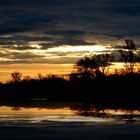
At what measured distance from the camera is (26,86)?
148375 millimetres

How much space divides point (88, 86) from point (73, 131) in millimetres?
82188

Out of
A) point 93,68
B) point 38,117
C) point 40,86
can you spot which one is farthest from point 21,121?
point 40,86

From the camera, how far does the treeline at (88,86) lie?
336 feet

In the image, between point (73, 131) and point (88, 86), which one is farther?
point (88, 86)

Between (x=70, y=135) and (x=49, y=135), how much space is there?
3.51 feet

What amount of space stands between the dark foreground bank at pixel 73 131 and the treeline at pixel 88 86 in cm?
4858

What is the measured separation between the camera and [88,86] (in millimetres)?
115625

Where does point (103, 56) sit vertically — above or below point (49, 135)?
above

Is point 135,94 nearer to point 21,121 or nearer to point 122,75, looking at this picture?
point 122,75

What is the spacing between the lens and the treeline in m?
103

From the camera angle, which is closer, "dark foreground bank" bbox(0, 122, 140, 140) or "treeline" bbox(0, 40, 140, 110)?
"dark foreground bank" bbox(0, 122, 140, 140)

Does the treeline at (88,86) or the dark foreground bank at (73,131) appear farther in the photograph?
the treeline at (88,86)

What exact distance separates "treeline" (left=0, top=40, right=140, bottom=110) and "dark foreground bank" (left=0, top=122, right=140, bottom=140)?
48.6 m

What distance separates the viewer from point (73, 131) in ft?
110
